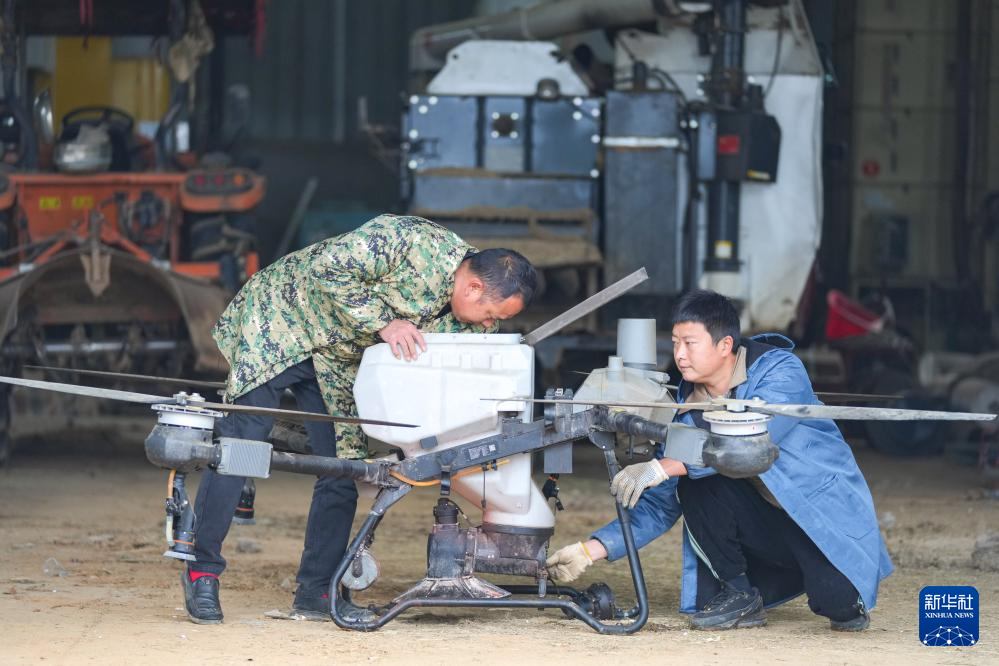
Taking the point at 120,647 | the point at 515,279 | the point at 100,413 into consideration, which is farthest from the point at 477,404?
the point at 100,413

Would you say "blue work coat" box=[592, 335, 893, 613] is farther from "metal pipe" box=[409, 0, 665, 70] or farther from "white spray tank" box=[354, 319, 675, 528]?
"metal pipe" box=[409, 0, 665, 70]

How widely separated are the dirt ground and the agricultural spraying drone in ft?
0.45

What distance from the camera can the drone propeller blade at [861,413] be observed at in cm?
363

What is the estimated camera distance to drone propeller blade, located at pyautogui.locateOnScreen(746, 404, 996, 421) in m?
3.63

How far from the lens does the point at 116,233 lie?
7.83 metres

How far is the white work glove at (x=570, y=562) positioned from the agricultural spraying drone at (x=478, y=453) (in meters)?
0.04

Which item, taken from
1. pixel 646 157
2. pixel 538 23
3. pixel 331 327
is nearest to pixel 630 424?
pixel 331 327

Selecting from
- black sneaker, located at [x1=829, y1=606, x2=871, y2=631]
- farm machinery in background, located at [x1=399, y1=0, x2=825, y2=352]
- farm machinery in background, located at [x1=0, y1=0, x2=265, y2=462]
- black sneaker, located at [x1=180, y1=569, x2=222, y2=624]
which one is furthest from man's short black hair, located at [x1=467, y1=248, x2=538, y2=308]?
farm machinery in background, located at [x1=0, y1=0, x2=265, y2=462]

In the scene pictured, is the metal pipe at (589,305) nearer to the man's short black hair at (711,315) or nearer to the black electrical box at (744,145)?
the man's short black hair at (711,315)

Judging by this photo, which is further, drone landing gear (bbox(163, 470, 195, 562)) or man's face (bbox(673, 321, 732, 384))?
man's face (bbox(673, 321, 732, 384))

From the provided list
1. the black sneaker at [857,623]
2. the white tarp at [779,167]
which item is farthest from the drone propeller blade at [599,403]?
the white tarp at [779,167]

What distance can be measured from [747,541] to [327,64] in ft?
39.6

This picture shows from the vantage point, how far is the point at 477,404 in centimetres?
424

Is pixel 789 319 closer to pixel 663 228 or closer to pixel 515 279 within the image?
pixel 663 228
